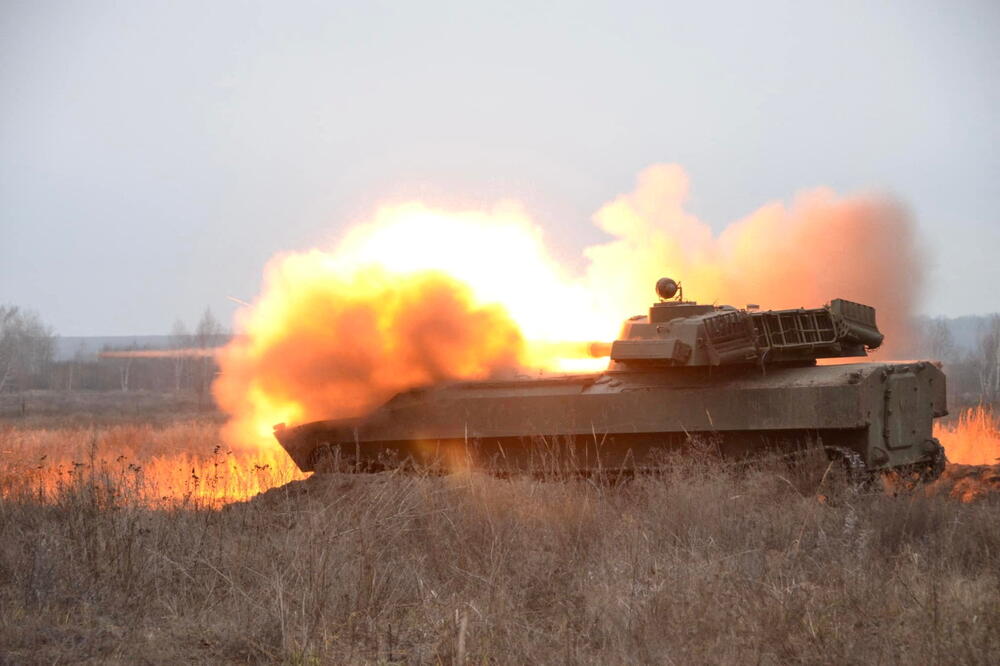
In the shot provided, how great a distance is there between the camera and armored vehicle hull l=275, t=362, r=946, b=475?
12.6m

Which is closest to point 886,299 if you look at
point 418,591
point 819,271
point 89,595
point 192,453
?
point 819,271

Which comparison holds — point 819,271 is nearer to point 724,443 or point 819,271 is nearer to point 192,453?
point 724,443

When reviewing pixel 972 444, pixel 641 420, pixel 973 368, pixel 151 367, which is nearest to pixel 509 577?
pixel 641 420

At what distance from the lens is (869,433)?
12.5 metres

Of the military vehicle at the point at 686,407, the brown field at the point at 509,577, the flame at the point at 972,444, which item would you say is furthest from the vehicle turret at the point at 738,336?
the flame at the point at 972,444

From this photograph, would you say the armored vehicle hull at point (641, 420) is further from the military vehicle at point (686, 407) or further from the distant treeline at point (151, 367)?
the distant treeline at point (151, 367)

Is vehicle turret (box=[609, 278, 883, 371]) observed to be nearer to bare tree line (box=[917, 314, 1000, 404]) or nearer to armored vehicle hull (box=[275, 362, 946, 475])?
armored vehicle hull (box=[275, 362, 946, 475])

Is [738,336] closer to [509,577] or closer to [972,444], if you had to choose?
[509,577]

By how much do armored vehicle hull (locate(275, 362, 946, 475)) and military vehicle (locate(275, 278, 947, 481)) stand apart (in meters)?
0.02

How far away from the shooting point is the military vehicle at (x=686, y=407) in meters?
12.6

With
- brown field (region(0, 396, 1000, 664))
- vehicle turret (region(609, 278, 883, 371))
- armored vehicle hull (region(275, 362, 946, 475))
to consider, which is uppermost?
vehicle turret (region(609, 278, 883, 371))

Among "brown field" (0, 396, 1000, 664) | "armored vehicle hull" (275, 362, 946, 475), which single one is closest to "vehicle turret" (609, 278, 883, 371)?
"armored vehicle hull" (275, 362, 946, 475)

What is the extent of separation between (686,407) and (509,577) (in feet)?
17.3

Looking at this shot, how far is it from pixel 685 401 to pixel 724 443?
0.66 metres
